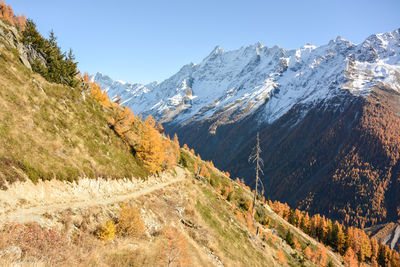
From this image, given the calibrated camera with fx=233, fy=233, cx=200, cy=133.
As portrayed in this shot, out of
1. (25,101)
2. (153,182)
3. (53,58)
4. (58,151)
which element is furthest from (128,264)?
(53,58)

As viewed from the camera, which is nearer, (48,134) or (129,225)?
(129,225)

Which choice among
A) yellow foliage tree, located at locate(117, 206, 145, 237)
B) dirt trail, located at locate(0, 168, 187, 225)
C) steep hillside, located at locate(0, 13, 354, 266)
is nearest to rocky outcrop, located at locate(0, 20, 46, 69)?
steep hillside, located at locate(0, 13, 354, 266)

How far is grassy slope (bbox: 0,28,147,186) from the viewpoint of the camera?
1744 centimetres

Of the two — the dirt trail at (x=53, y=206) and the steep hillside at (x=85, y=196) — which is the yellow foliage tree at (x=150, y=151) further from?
the dirt trail at (x=53, y=206)

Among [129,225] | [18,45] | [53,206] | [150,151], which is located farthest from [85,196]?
[18,45]

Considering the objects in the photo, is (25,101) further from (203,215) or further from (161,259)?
(203,215)

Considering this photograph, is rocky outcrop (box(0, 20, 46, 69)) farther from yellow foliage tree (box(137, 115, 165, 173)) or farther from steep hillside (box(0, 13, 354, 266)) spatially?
yellow foliage tree (box(137, 115, 165, 173))

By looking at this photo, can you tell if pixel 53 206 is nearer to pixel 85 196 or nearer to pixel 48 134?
pixel 85 196

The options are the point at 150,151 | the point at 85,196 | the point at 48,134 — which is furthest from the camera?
the point at 150,151

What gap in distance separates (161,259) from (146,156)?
2250 centimetres

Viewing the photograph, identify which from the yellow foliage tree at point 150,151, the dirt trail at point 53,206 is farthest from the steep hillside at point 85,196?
the yellow foliage tree at point 150,151

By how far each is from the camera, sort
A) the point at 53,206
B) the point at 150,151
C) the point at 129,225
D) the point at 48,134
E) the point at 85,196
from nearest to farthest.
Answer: the point at 53,206, the point at 129,225, the point at 85,196, the point at 48,134, the point at 150,151

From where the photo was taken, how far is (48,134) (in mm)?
21547

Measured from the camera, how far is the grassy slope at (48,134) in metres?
17.4
